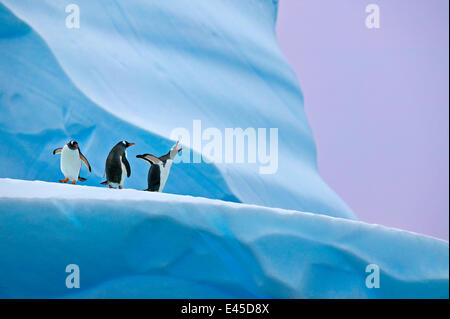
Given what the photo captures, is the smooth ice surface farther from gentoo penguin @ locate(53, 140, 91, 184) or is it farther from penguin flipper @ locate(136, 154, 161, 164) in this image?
penguin flipper @ locate(136, 154, 161, 164)

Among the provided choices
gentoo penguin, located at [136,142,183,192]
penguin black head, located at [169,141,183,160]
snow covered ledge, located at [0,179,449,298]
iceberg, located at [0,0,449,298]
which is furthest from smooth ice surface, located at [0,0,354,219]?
snow covered ledge, located at [0,179,449,298]

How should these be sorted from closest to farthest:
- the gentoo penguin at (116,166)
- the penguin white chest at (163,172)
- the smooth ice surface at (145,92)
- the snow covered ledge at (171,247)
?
the snow covered ledge at (171,247) → the gentoo penguin at (116,166) → the penguin white chest at (163,172) → the smooth ice surface at (145,92)

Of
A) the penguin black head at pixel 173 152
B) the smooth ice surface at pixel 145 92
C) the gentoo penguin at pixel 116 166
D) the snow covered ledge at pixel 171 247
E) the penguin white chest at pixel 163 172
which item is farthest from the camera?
the smooth ice surface at pixel 145 92

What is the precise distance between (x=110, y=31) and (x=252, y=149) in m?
1.65

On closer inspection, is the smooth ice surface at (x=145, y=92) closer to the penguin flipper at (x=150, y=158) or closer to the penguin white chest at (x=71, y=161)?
the penguin white chest at (x=71, y=161)

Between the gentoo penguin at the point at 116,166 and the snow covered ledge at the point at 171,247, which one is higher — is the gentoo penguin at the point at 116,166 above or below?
above

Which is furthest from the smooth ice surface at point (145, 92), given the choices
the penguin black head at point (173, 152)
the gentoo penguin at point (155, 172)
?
the gentoo penguin at point (155, 172)

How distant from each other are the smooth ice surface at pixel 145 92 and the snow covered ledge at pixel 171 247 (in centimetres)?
136

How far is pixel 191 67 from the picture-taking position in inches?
187

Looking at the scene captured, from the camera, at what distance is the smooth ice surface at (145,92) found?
12.8 feet

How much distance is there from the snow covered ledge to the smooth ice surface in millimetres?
1362

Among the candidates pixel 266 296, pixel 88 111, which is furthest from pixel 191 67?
pixel 266 296

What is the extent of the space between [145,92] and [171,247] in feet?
6.88

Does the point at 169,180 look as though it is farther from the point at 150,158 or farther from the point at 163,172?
Result: the point at 150,158
